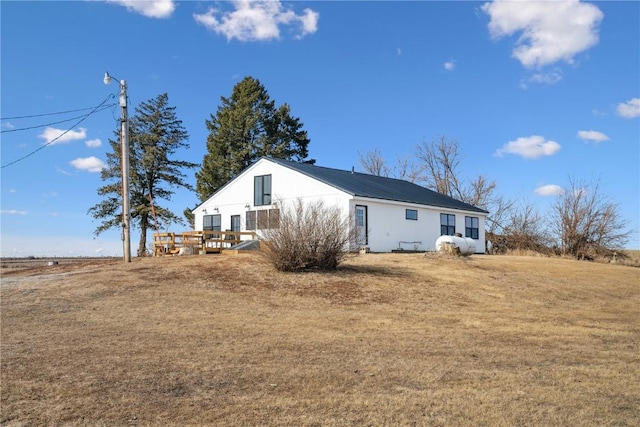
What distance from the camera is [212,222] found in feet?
106

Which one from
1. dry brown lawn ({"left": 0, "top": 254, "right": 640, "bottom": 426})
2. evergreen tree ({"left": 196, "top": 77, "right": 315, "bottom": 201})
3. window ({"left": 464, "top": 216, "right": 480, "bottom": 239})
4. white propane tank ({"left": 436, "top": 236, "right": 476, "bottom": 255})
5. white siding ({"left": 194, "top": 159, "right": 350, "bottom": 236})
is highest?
evergreen tree ({"left": 196, "top": 77, "right": 315, "bottom": 201})

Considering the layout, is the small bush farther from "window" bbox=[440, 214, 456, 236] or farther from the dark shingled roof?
"window" bbox=[440, 214, 456, 236]

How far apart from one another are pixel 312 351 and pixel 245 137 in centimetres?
3986

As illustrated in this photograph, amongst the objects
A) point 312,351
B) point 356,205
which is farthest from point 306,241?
point 356,205

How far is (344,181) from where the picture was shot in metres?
27.6

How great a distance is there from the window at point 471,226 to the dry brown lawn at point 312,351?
15899mm

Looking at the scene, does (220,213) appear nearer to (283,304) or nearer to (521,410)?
(283,304)

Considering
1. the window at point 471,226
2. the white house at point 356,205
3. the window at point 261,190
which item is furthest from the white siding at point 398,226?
the window at point 261,190

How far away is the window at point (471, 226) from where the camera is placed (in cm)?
3278

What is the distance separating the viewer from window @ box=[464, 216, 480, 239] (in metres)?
32.8

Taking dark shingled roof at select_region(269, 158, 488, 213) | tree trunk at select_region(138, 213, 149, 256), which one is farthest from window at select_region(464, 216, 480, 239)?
tree trunk at select_region(138, 213, 149, 256)

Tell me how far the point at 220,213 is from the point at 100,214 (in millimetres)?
11635

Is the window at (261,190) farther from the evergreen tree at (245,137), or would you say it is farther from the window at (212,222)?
the evergreen tree at (245,137)

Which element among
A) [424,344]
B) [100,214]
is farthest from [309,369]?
[100,214]
